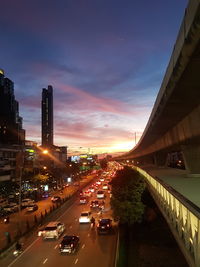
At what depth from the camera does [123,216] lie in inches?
1225

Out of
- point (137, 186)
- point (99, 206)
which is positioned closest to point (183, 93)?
point (137, 186)

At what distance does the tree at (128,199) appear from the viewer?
3130cm

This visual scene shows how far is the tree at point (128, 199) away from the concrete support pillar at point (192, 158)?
267 inches

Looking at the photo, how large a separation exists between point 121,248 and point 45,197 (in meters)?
40.3

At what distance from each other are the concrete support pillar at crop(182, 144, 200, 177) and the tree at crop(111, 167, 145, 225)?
677cm

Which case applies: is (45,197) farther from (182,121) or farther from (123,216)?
(182,121)

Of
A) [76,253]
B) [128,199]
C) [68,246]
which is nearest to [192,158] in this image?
[128,199]

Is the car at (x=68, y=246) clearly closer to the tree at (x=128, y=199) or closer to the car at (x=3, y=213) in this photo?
the tree at (x=128, y=199)

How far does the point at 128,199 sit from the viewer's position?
1310 inches

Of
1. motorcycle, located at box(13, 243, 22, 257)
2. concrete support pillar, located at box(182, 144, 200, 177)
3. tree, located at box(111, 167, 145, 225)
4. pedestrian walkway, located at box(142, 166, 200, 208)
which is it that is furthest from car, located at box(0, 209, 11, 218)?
concrete support pillar, located at box(182, 144, 200, 177)

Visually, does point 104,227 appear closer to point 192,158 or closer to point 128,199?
point 128,199

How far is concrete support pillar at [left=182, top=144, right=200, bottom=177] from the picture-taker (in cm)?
2916

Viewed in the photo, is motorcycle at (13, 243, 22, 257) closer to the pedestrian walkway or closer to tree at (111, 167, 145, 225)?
tree at (111, 167, 145, 225)

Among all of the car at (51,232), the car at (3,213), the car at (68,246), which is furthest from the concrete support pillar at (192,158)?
the car at (3,213)
